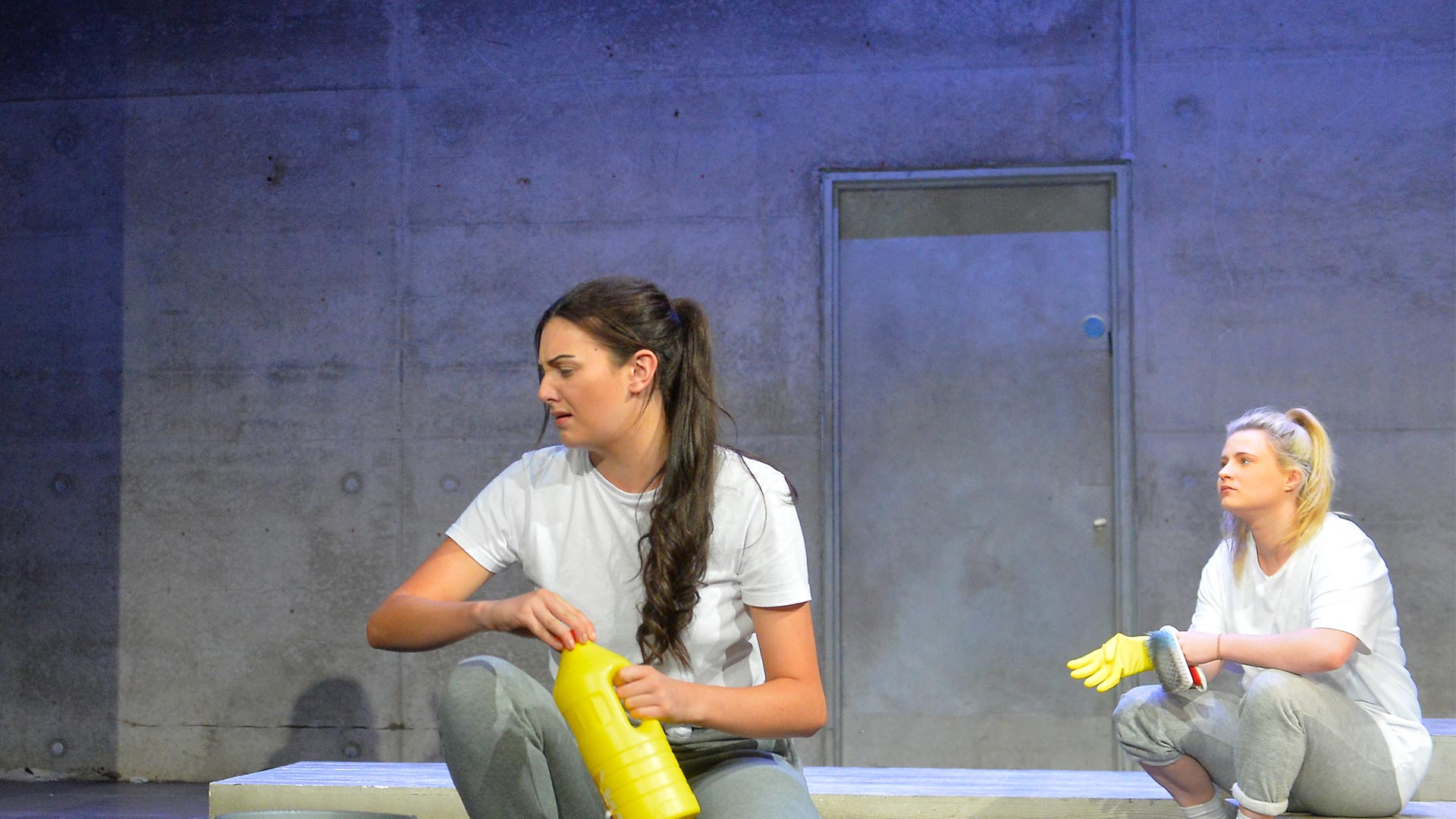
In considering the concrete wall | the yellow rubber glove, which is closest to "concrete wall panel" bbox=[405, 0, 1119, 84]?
the concrete wall

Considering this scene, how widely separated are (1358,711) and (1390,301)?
1.97m

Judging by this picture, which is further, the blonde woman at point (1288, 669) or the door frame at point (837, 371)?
the door frame at point (837, 371)

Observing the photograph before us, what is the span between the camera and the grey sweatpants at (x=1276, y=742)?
6.86 ft

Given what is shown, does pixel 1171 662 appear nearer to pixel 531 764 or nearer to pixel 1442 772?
pixel 1442 772

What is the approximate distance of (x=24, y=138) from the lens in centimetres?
428

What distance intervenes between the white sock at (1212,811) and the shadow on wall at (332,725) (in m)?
2.64

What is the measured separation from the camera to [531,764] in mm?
1631

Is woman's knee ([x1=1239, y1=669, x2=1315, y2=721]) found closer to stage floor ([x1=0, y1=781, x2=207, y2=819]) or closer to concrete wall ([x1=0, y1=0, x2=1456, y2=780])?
concrete wall ([x1=0, y1=0, x2=1456, y2=780])

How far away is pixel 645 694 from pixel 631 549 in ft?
1.08

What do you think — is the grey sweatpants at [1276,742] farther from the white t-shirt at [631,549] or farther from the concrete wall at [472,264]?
the concrete wall at [472,264]

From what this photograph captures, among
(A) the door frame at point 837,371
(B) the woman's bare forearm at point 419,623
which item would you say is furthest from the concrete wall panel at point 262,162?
(B) the woman's bare forearm at point 419,623

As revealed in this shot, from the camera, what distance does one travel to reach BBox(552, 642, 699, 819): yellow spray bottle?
4.95 feet

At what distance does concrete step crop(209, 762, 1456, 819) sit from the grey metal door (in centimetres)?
125

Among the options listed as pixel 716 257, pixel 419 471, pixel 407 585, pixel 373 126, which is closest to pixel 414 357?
pixel 419 471
